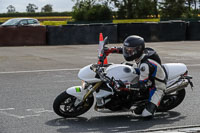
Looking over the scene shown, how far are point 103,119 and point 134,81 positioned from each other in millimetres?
744

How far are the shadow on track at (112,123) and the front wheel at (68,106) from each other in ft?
0.35

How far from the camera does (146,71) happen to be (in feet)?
20.9

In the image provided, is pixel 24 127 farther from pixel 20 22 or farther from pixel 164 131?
pixel 20 22

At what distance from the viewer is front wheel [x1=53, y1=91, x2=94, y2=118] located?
252 inches

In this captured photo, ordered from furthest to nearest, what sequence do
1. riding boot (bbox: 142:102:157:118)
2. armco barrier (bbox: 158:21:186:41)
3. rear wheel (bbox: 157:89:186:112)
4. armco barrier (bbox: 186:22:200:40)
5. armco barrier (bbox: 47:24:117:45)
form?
armco barrier (bbox: 186:22:200:40) < armco barrier (bbox: 158:21:186:41) < armco barrier (bbox: 47:24:117:45) < rear wheel (bbox: 157:89:186:112) < riding boot (bbox: 142:102:157:118)

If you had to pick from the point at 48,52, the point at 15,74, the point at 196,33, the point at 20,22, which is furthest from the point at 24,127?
the point at 20,22

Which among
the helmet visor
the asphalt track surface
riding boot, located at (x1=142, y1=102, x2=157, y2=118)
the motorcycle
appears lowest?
the asphalt track surface

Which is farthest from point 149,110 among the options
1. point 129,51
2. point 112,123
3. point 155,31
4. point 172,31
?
point 172,31

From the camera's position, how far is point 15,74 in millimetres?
11609

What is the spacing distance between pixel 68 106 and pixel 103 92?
1.86ft

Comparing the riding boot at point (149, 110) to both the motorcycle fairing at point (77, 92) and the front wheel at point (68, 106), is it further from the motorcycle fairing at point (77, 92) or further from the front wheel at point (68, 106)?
the motorcycle fairing at point (77, 92)

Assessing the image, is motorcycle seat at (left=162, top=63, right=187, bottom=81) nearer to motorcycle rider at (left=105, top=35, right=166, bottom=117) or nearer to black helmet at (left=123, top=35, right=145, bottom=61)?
motorcycle rider at (left=105, top=35, right=166, bottom=117)

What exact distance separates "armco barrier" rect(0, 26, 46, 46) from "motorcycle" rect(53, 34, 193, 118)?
45.7 feet

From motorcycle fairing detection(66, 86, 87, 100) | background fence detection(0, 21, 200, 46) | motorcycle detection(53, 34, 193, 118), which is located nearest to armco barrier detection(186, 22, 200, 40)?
background fence detection(0, 21, 200, 46)
